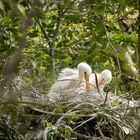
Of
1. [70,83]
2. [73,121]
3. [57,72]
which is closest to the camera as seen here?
[73,121]

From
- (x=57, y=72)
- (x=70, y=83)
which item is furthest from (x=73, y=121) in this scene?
(x=57, y=72)

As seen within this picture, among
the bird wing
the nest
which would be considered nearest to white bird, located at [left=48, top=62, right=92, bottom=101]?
the bird wing

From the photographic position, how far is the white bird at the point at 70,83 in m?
4.45

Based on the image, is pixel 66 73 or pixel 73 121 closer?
pixel 73 121

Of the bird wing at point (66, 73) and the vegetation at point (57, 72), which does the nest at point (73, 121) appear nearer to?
the vegetation at point (57, 72)

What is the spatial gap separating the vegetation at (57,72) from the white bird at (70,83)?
0.11 metres

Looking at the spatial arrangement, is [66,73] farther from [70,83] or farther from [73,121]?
[73,121]

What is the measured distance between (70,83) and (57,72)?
203mm

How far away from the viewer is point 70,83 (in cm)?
487

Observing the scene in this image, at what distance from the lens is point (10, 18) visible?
328 centimetres

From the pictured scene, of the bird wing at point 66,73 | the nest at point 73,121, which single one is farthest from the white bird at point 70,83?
the nest at point 73,121

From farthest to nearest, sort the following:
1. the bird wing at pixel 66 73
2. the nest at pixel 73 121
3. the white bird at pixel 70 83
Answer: the bird wing at pixel 66 73 < the white bird at pixel 70 83 < the nest at pixel 73 121

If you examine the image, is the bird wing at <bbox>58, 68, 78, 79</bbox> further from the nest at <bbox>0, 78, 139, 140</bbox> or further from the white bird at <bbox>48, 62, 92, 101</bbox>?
the nest at <bbox>0, 78, 139, 140</bbox>

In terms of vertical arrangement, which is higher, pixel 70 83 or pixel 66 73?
pixel 66 73
